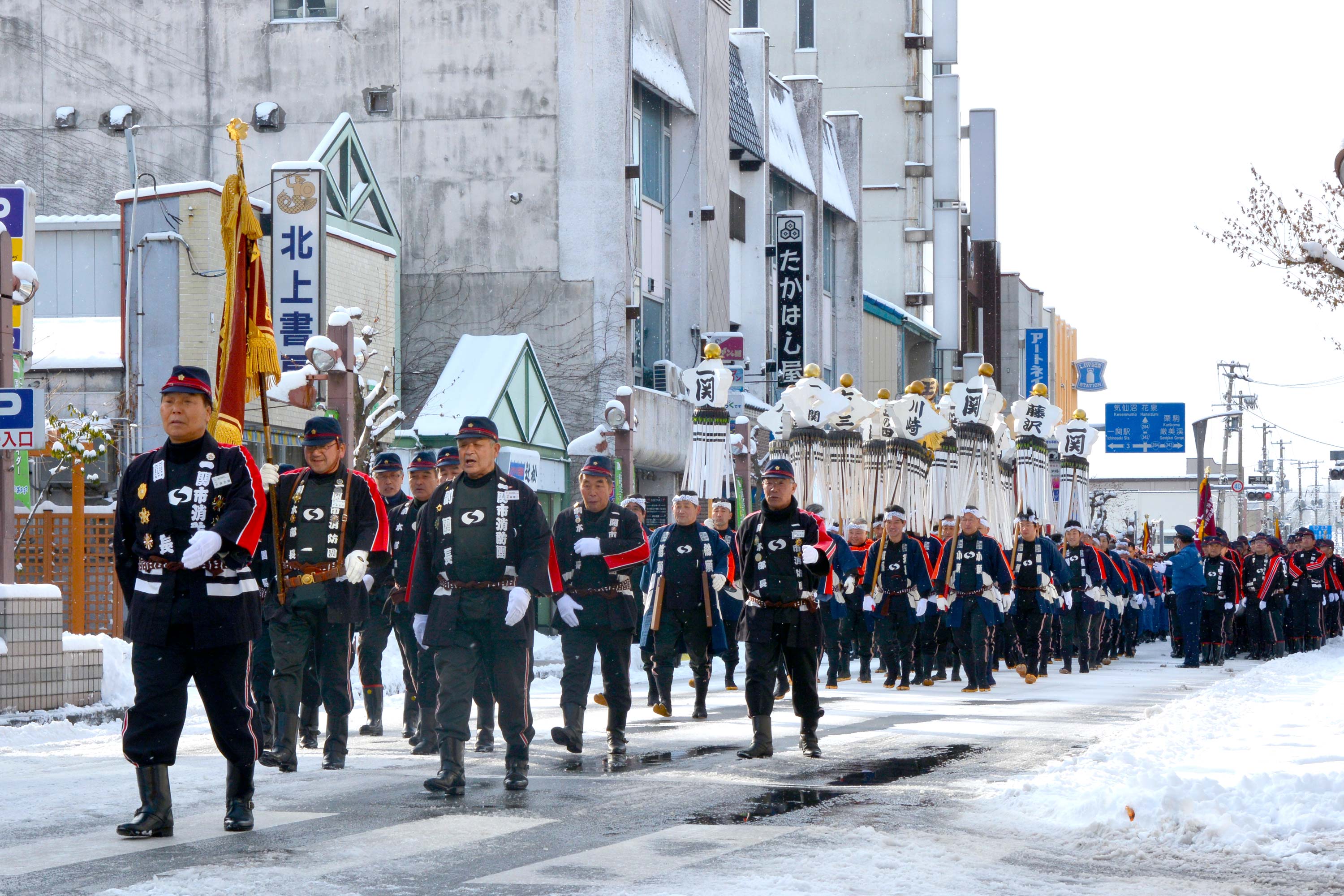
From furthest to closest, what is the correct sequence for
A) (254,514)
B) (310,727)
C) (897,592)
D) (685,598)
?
(897,592), (685,598), (310,727), (254,514)

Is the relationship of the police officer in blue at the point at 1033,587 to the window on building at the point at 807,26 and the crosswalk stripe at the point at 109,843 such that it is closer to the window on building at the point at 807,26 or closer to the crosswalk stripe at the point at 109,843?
the crosswalk stripe at the point at 109,843

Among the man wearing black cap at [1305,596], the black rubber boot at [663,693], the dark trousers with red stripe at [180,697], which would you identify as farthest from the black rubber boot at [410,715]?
the man wearing black cap at [1305,596]

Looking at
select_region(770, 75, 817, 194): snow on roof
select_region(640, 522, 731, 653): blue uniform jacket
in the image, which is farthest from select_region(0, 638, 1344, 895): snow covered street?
select_region(770, 75, 817, 194): snow on roof

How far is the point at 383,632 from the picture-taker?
12148 millimetres

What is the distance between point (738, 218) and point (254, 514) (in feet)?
107

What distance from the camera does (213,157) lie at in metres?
31.0

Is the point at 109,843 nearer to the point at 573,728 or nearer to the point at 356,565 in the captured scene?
the point at 356,565

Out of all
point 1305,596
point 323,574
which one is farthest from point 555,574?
point 1305,596

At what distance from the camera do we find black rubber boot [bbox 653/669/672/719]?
14.3 metres

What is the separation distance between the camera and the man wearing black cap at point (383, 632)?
11.9m

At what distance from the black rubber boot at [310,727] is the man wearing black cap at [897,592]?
8503 mm

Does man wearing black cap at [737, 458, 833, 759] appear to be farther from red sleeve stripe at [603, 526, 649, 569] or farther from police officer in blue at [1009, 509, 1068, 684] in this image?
police officer in blue at [1009, 509, 1068, 684]

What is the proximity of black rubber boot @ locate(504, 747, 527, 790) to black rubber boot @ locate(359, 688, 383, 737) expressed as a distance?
3450mm

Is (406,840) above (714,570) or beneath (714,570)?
beneath
